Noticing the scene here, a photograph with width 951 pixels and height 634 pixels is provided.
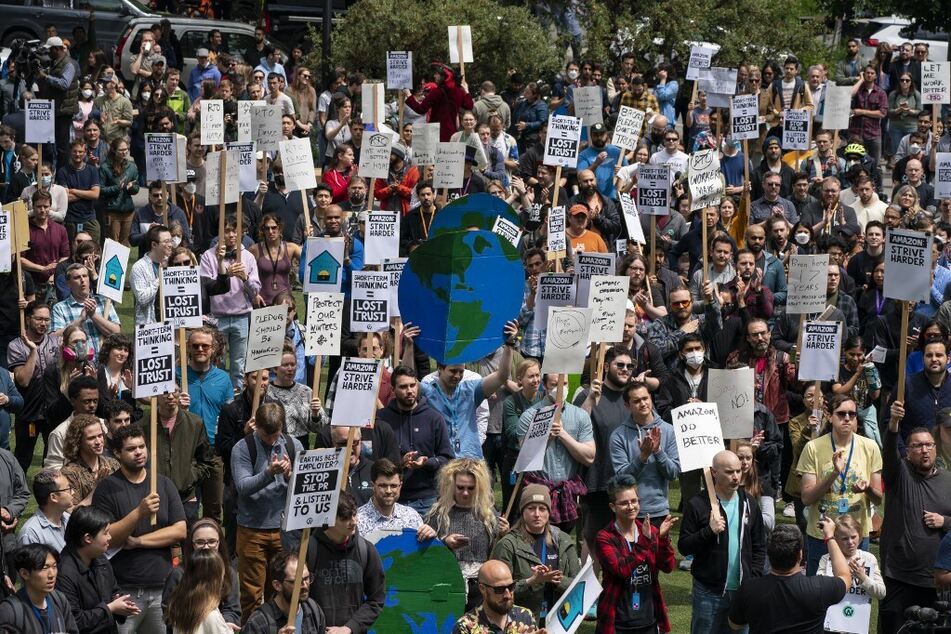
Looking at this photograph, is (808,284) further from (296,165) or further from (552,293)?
(296,165)

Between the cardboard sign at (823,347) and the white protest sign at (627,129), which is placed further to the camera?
the white protest sign at (627,129)

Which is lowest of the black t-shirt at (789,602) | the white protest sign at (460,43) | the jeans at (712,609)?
the jeans at (712,609)

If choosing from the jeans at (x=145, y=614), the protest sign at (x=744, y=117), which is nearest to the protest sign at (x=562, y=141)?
the protest sign at (x=744, y=117)

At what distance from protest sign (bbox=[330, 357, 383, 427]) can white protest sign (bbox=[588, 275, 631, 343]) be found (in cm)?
234

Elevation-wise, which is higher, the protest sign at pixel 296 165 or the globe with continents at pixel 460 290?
the protest sign at pixel 296 165

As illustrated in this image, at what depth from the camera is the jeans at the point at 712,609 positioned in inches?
417

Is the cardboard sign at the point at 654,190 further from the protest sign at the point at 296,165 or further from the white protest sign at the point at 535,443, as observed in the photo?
the white protest sign at the point at 535,443

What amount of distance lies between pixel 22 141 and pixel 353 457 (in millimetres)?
14170

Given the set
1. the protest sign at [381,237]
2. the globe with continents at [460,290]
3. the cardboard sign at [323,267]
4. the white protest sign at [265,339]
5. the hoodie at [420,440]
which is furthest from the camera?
the protest sign at [381,237]

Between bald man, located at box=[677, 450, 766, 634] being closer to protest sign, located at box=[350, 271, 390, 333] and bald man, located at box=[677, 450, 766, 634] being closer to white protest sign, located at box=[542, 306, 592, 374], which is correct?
white protest sign, located at box=[542, 306, 592, 374]

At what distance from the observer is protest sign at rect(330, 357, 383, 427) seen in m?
11.0

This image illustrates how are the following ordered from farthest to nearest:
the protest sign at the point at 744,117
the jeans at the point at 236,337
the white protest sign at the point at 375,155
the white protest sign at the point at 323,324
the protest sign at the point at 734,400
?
the protest sign at the point at 744,117, the white protest sign at the point at 375,155, the jeans at the point at 236,337, the white protest sign at the point at 323,324, the protest sign at the point at 734,400

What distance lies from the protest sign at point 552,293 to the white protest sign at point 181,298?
8.56ft

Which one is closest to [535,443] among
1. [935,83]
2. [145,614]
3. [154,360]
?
[154,360]
